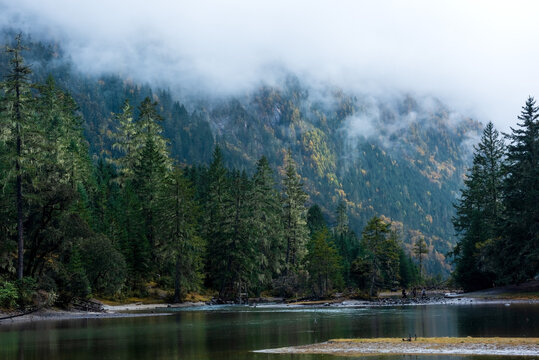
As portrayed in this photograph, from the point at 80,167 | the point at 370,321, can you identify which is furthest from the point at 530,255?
the point at 80,167

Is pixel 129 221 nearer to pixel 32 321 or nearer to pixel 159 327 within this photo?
pixel 32 321

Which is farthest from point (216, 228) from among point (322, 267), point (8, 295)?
point (8, 295)

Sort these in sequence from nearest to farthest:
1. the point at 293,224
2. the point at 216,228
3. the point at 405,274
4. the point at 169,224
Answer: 1. the point at 169,224
2. the point at 216,228
3. the point at 293,224
4. the point at 405,274

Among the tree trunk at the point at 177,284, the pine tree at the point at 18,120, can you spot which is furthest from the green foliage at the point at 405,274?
the pine tree at the point at 18,120

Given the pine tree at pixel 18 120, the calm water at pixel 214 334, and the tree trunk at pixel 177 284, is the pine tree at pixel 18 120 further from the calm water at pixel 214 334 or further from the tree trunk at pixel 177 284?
the tree trunk at pixel 177 284

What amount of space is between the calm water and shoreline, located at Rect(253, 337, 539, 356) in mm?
1618

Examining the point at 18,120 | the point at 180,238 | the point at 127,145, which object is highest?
the point at 127,145

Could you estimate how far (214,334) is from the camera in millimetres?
36594

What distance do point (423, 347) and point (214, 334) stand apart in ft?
47.3

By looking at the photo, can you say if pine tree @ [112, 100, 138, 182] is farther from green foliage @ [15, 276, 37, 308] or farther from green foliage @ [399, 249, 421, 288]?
green foliage @ [399, 249, 421, 288]

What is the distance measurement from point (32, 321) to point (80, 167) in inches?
1625

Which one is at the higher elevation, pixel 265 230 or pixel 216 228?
pixel 216 228

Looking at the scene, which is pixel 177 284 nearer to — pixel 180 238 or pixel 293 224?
pixel 180 238

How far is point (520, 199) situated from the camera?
6606 centimetres
